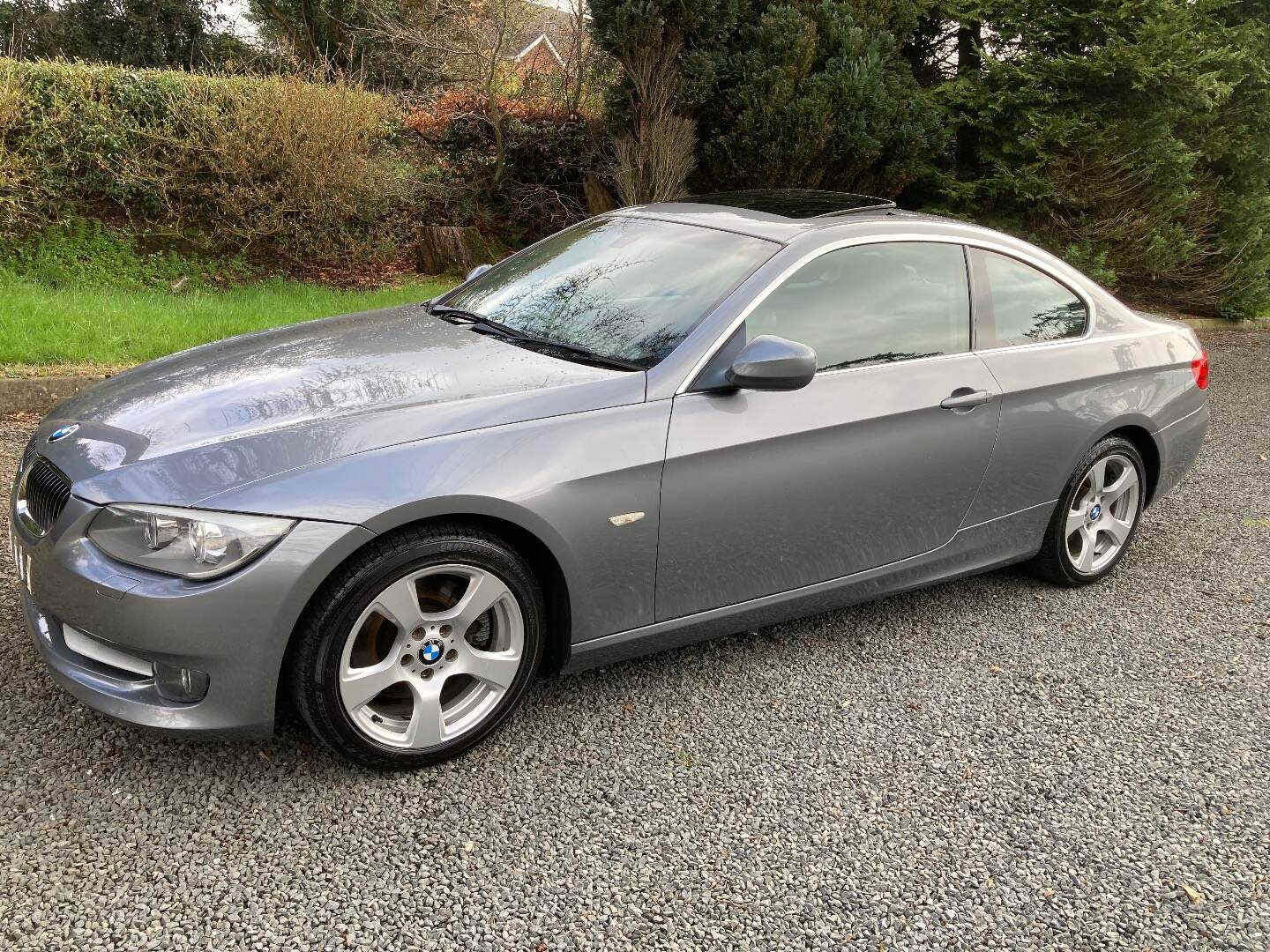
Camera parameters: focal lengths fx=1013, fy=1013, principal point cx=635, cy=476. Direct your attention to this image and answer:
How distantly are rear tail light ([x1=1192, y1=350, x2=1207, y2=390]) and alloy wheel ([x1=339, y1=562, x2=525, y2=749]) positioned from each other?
3.36 m

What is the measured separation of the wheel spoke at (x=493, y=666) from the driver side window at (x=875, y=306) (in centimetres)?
125

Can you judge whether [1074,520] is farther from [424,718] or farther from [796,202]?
[424,718]

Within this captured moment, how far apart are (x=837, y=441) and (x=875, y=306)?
58 centimetres

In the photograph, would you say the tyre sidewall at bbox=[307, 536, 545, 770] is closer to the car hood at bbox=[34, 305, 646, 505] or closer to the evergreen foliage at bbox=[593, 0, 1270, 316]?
the car hood at bbox=[34, 305, 646, 505]

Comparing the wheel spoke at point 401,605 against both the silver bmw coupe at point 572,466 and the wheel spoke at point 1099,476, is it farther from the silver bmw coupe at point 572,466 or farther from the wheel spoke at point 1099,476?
the wheel spoke at point 1099,476

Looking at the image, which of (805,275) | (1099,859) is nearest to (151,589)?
(805,275)

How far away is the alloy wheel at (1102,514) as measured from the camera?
4227 millimetres

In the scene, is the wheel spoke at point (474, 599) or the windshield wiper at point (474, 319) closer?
the wheel spoke at point (474, 599)

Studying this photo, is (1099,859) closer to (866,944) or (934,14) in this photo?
(866,944)

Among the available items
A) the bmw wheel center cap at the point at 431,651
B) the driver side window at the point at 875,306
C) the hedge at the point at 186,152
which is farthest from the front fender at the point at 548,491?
the hedge at the point at 186,152

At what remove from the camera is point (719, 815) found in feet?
9.02

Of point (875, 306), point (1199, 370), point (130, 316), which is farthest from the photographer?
point (130, 316)

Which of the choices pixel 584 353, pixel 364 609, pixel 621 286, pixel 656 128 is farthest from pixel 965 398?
pixel 656 128

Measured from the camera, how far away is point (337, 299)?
346 inches
